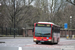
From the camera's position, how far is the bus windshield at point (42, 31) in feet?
81.9

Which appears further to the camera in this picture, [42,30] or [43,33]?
[42,30]

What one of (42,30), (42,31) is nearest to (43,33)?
(42,31)

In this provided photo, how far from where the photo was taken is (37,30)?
2528 centimetres

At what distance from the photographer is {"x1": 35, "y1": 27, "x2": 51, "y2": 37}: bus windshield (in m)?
25.0

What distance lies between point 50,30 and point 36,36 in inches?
70.7

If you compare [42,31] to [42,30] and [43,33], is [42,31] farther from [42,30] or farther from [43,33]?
[43,33]

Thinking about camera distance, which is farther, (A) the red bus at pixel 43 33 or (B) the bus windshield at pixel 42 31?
(B) the bus windshield at pixel 42 31

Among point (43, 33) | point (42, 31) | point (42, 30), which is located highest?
point (42, 30)

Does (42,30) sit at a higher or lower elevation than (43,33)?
higher

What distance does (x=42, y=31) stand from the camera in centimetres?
2506

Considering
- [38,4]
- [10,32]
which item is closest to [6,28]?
[10,32]

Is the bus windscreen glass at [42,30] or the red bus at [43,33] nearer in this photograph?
the red bus at [43,33]

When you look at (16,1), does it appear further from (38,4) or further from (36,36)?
(36,36)

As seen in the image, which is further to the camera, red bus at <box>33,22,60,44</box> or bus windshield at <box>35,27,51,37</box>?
bus windshield at <box>35,27,51,37</box>
